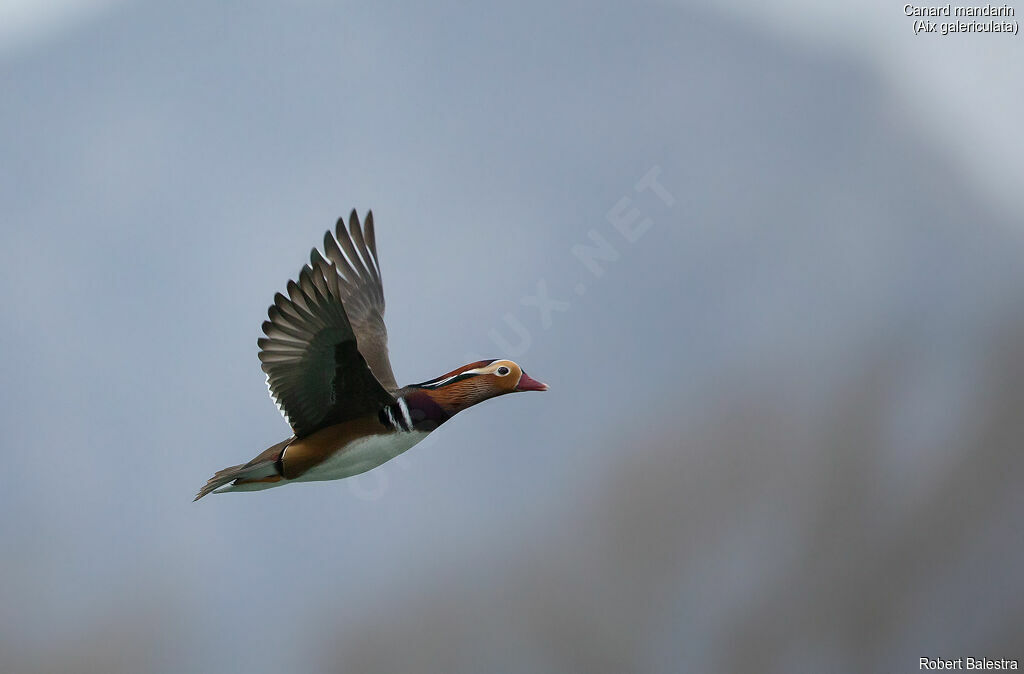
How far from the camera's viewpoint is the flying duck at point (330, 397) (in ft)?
8.67

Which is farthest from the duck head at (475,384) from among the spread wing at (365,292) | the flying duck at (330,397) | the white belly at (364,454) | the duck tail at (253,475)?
the spread wing at (365,292)

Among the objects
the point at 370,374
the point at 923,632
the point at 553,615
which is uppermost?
the point at 370,374

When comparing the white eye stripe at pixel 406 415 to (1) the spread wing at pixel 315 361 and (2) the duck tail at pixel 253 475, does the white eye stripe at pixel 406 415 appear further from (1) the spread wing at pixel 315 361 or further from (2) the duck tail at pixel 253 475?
(2) the duck tail at pixel 253 475

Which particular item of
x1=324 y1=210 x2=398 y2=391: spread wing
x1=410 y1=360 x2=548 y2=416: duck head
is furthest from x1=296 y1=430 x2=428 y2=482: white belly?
x1=324 y1=210 x2=398 y2=391: spread wing

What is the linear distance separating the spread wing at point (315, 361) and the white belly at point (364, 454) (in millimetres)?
73

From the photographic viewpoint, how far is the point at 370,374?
2633 mm

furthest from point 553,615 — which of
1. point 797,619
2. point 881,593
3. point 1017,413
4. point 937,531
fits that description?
point 1017,413

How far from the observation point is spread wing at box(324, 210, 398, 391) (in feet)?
11.2

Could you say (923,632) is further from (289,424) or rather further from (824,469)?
(289,424)

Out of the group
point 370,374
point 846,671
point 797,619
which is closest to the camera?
point 370,374

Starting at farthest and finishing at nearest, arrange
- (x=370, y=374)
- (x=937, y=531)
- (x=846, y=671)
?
(x=937, y=531) → (x=846, y=671) → (x=370, y=374)

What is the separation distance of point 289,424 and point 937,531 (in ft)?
48.4

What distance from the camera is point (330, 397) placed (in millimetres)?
2699

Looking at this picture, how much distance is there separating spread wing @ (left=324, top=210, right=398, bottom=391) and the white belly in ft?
2.13
